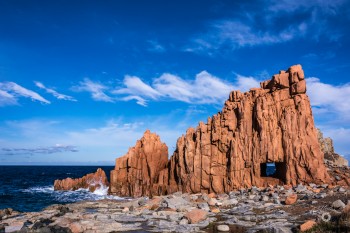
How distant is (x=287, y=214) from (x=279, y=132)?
65.8 ft

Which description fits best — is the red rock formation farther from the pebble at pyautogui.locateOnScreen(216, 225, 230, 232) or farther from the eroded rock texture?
the pebble at pyautogui.locateOnScreen(216, 225, 230, 232)

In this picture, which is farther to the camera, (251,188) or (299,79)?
(299,79)

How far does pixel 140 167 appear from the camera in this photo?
52406mm

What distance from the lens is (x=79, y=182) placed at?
68.0 metres

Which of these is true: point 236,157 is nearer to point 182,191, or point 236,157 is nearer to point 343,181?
point 182,191

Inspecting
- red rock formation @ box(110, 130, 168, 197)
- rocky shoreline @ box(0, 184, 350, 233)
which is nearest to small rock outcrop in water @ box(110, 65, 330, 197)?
red rock formation @ box(110, 130, 168, 197)

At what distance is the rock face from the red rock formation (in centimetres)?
4165

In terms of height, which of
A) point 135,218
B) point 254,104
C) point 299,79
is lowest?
point 135,218

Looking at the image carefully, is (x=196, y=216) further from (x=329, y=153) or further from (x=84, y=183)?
(x=329, y=153)

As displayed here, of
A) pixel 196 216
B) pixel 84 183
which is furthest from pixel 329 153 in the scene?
pixel 196 216

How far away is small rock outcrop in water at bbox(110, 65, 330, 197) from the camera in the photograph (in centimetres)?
4156

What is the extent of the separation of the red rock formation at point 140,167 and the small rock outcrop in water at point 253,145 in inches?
61.8

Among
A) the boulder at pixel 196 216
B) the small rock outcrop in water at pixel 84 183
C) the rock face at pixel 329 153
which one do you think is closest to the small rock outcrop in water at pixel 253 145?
the boulder at pixel 196 216

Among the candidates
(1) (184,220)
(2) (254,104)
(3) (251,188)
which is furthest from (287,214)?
(2) (254,104)
